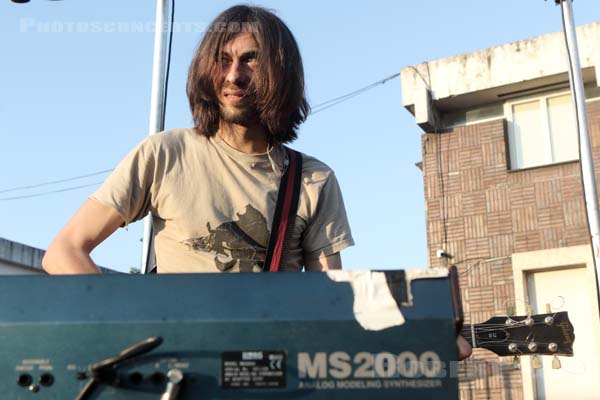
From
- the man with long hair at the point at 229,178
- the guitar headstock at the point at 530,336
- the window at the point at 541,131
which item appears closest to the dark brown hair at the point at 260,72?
the man with long hair at the point at 229,178

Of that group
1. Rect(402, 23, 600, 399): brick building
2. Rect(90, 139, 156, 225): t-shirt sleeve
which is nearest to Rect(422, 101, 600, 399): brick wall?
Rect(402, 23, 600, 399): brick building

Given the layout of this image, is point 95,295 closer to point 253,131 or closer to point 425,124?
point 253,131

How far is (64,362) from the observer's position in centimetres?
121

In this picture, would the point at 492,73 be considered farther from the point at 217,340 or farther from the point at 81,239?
the point at 217,340

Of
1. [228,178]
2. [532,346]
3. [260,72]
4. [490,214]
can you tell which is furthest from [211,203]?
[490,214]

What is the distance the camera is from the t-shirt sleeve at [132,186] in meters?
1.93

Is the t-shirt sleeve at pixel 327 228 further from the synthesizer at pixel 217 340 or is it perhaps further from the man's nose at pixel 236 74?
the synthesizer at pixel 217 340

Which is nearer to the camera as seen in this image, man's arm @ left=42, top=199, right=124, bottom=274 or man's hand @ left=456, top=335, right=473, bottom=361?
man's hand @ left=456, top=335, right=473, bottom=361

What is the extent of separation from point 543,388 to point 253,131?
9.80 metres

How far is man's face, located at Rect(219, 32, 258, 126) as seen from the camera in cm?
218

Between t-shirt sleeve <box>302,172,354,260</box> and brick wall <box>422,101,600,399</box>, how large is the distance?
9460 millimetres

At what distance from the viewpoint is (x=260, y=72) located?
2.20 m

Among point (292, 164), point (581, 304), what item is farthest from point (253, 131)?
point (581, 304)

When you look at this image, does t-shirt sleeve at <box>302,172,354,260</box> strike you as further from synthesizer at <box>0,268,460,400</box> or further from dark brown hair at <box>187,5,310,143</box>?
synthesizer at <box>0,268,460,400</box>
